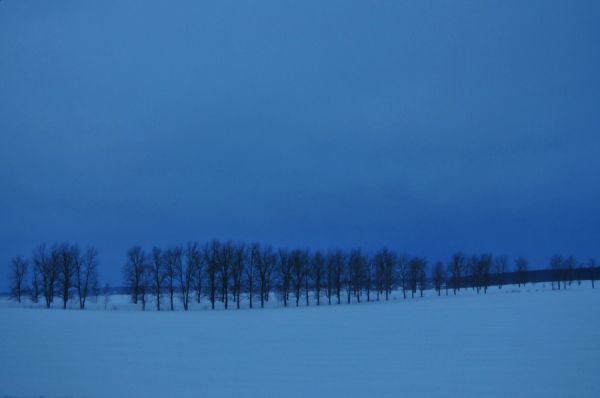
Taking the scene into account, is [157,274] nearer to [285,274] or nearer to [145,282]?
[145,282]

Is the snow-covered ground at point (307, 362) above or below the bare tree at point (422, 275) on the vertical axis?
above

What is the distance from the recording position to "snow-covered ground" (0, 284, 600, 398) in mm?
9977

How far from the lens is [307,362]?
13.2 metres

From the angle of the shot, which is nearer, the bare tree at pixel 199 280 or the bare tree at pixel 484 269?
the bare tree at pixel 199 280

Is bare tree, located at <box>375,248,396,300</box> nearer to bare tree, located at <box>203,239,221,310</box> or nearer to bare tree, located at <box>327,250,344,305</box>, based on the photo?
bare tree, located at <box>327,250,344,305</box>

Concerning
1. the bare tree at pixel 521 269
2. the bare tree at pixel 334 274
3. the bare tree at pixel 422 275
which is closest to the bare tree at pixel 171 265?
the bare tree at pixel 334 274

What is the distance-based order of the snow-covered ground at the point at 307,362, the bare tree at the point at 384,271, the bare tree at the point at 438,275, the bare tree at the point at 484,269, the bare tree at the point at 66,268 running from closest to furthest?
the snow-covered ground at the point at 307,362
the bare tree at the point at 66,268
the bare tree at the point at 384,271
the bare tree at the point at 438,275
the bare tree at the point at 484,269

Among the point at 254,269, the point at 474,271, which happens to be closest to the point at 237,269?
the point at 254,269

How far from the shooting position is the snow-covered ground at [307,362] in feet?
32.7

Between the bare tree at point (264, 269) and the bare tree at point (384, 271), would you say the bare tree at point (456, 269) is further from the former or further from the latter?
the bare tree at point (264, 269)

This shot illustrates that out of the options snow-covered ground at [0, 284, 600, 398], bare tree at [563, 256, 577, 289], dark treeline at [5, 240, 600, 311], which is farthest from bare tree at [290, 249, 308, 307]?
bare tree at [563, 256, 577, 289]

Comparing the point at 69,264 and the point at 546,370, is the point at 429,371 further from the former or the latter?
the point at 69,264

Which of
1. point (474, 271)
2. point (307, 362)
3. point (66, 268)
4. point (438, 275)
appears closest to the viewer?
point (307, 362)

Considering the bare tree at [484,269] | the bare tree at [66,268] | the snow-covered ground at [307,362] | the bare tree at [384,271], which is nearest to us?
the snow-covered ground at [307,362]
